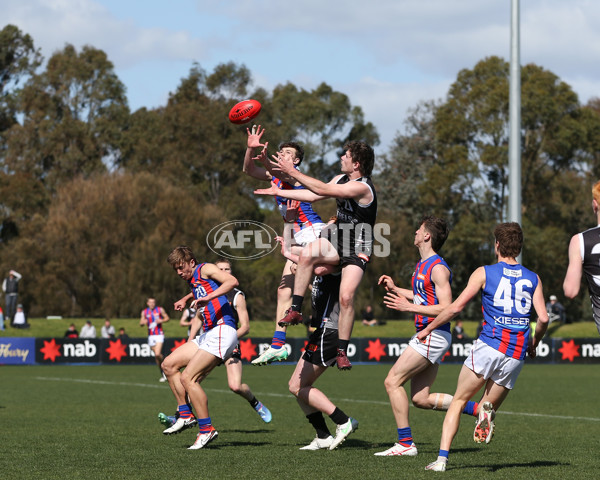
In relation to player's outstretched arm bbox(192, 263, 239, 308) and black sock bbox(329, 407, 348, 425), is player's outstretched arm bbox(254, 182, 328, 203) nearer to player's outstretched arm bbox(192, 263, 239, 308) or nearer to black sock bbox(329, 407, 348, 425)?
player's outstretched arm bbox(192, 263, 239, 308)

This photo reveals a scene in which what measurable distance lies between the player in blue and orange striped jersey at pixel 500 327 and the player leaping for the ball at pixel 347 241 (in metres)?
1.47

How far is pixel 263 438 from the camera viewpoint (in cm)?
1266

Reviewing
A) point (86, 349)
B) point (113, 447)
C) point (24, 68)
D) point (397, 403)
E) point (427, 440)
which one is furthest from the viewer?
point (24, 68)

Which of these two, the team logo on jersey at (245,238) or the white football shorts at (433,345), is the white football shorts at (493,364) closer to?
the white football shorts at (433,345)

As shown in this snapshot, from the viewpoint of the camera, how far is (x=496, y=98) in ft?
176

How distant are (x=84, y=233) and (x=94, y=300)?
4257mm

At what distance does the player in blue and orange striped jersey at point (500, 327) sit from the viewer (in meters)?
8.89

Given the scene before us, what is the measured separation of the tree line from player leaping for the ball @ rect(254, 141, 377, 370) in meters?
39.5

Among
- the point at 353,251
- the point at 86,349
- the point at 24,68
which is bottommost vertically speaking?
the point at 86,349

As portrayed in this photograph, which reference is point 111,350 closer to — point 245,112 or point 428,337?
point 245,112

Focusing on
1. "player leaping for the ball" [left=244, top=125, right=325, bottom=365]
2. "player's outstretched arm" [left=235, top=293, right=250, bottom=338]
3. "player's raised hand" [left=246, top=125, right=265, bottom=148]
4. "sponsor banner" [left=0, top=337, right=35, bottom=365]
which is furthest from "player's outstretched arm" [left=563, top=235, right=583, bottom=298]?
"sponsor banner" [left=0, top=337, right=35, bottom=365]

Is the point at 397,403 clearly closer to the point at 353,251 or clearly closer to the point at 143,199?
the point at 353,251

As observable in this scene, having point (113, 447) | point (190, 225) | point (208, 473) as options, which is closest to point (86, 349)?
point (190, 225)

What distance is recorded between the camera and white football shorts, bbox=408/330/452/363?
10242 mm
